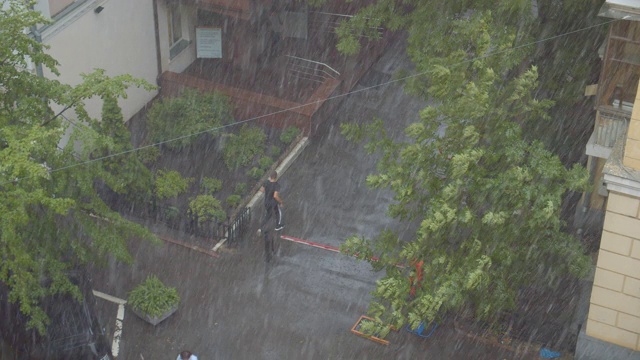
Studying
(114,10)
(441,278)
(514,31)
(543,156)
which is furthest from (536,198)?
(114,10)

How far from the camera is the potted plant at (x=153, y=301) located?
17594 mm

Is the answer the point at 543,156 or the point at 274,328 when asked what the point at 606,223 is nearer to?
the point at 543,156

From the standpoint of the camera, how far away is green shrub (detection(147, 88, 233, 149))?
2258 cm

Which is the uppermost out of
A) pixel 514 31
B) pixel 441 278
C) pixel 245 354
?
pixel 514 31

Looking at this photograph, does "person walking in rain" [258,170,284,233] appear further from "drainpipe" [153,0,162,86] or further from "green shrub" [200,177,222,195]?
"drainpipe" [153,0,162,86]

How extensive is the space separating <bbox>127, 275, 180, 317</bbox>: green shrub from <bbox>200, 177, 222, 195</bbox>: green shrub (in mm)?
3768

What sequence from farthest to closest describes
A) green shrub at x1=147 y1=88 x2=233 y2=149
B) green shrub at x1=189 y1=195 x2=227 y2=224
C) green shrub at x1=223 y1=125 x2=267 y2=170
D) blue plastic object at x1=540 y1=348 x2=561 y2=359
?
green shrub at x1=147 y1=88 x2=233 y2=149 < green shrub at x1=223 y1=125 x2=267 y2=170 < green shrub at x1=189 y1=195 x2=227 y2=224 < blue plastic object at x1=540 y1=348 x2=561 y2=359

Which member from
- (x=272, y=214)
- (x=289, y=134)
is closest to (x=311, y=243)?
(x=272, y=214)

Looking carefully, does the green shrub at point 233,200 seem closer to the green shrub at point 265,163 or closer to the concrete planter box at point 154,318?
the green shrub at point 265,163

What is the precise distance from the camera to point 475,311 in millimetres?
17734

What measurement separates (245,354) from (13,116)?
601cm

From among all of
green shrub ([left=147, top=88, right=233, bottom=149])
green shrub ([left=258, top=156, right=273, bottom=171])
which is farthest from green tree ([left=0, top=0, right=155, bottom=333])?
green shrub ([left=147, top=88, right=233, bottom=149])

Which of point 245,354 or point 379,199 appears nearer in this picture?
point 245,354

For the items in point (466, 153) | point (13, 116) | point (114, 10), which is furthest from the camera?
point (114, 10)
